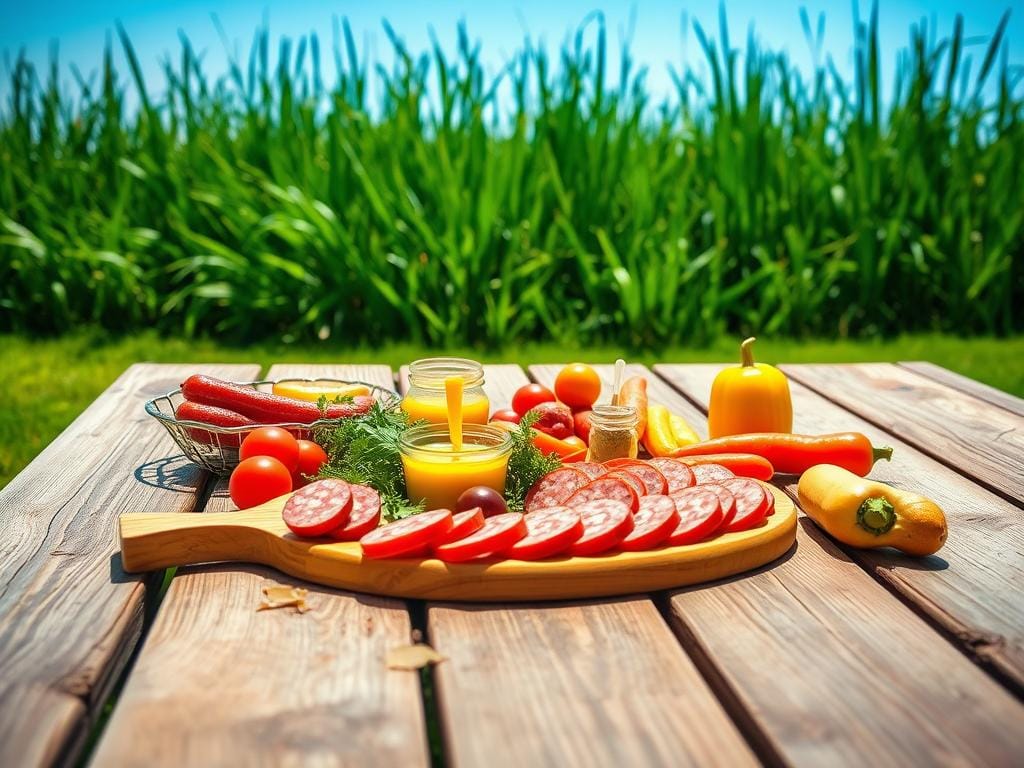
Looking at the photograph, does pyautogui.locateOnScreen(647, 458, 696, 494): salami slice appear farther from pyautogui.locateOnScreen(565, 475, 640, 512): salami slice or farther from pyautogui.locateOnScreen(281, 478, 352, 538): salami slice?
pyautogui.locateOnScreen(281, 478, 352, 538): salami slice

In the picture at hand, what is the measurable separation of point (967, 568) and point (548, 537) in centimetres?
82

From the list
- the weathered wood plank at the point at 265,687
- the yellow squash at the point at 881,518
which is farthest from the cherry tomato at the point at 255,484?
the yellow squash at the point at 881,518

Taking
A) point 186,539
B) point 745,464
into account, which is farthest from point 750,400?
point 186,539

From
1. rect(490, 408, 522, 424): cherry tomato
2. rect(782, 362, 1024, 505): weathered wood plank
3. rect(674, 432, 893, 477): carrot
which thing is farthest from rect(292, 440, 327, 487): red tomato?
rect(782, 362, 1024, 505): weathered wood plank

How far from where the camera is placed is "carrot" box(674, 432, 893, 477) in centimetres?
245

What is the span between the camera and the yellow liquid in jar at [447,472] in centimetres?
204

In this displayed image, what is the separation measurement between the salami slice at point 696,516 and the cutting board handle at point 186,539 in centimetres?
77

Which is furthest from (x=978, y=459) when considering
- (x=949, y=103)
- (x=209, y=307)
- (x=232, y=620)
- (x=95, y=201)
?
(x=95, y=201)

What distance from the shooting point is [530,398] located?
2.74 metres

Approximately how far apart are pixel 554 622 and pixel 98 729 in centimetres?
132

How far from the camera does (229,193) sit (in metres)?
5.71

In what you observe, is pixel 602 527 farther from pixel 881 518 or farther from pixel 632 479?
pixel 881 518

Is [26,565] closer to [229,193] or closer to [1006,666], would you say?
[1006,666]

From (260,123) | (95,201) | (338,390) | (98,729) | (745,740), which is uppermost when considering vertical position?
(260,123)
